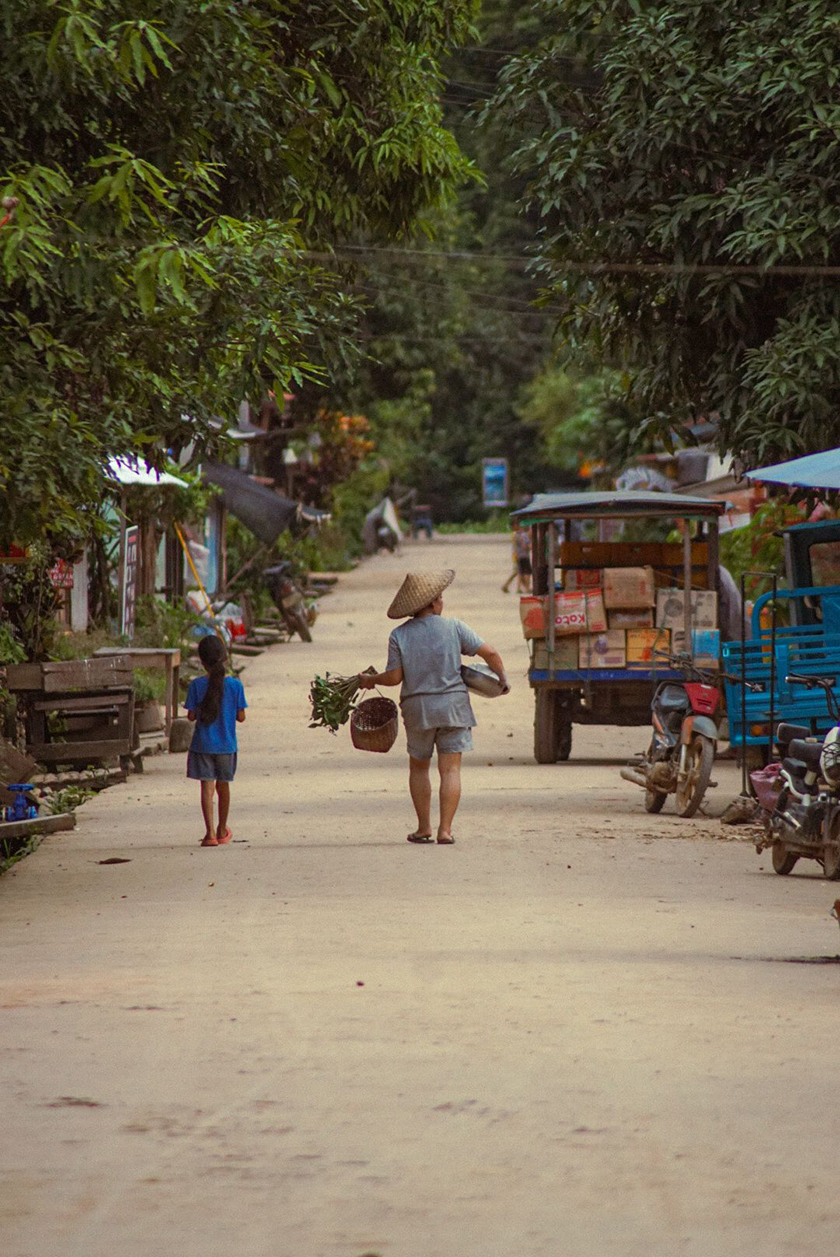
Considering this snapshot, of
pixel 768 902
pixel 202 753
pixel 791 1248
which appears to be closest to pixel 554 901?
pixel 768 902

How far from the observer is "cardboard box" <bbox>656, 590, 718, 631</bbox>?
58.1 ft

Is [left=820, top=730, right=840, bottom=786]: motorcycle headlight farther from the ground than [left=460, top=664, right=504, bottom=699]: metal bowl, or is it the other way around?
[left=460, top=664, right=504, bottom=699]: metal bowl

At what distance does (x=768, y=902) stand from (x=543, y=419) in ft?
207

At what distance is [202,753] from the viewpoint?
13.1 m

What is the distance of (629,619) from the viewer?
17688 millimetres

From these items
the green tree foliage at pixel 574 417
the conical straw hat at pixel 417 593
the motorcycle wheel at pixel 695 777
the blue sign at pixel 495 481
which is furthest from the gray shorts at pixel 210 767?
the blue sign at pixel 495 481

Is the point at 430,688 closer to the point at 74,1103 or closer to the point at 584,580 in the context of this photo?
the point at 584,580

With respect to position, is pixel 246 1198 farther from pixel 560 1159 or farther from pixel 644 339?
pixel 644 339

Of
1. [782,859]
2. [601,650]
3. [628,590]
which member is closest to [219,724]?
[782,859]

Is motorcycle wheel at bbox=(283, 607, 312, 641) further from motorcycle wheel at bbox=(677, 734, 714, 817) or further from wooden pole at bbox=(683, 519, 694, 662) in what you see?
motorcycle wheel at bbox=(677, 734, 714, 817)

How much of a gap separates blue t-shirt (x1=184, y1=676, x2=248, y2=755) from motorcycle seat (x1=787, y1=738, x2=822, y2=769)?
3731 mm

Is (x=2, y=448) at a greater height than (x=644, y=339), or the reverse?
(x=644, y=339)

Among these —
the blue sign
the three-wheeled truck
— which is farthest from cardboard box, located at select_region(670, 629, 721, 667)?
the blue sign

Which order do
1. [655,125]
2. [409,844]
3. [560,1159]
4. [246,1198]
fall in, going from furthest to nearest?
[655,125], [409,844], [560,1159], [246,1198]
